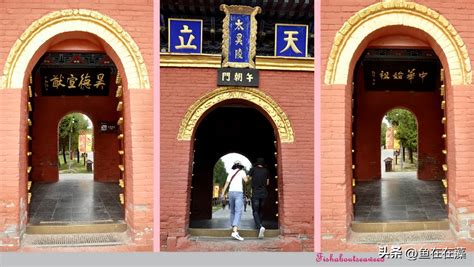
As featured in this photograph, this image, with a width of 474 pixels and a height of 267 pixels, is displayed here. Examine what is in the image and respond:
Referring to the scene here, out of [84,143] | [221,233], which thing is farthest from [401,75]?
[84,143]

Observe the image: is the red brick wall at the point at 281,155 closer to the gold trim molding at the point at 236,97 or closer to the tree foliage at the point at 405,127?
the gold trim molding at the point at 236,97

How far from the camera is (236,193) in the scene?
750 centimetres

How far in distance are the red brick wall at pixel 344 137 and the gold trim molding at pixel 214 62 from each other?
1013mm

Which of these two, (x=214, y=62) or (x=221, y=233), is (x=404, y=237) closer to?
(x=221, y=233)

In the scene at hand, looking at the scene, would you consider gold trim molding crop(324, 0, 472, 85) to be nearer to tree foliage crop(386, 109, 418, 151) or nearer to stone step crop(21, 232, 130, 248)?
stone step crop(21, 232, 130, 248)

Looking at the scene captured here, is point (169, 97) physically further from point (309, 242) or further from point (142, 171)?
point (309, 242)

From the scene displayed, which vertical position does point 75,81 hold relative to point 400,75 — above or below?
below

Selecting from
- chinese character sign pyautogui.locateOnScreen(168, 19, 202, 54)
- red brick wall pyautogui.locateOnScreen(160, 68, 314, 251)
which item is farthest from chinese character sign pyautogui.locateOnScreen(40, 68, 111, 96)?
red brick wall pyautogui.locateOnScreen(160, 68, 314, 251)

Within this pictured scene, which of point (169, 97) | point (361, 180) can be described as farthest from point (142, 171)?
point (361, 180)

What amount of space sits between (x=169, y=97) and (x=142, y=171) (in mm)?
1301

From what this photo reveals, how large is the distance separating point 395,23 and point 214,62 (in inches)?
101

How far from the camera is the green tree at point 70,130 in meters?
20.9

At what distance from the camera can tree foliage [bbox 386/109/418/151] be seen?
1980 centimetres

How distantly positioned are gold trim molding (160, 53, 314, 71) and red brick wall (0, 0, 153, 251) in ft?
2.34
